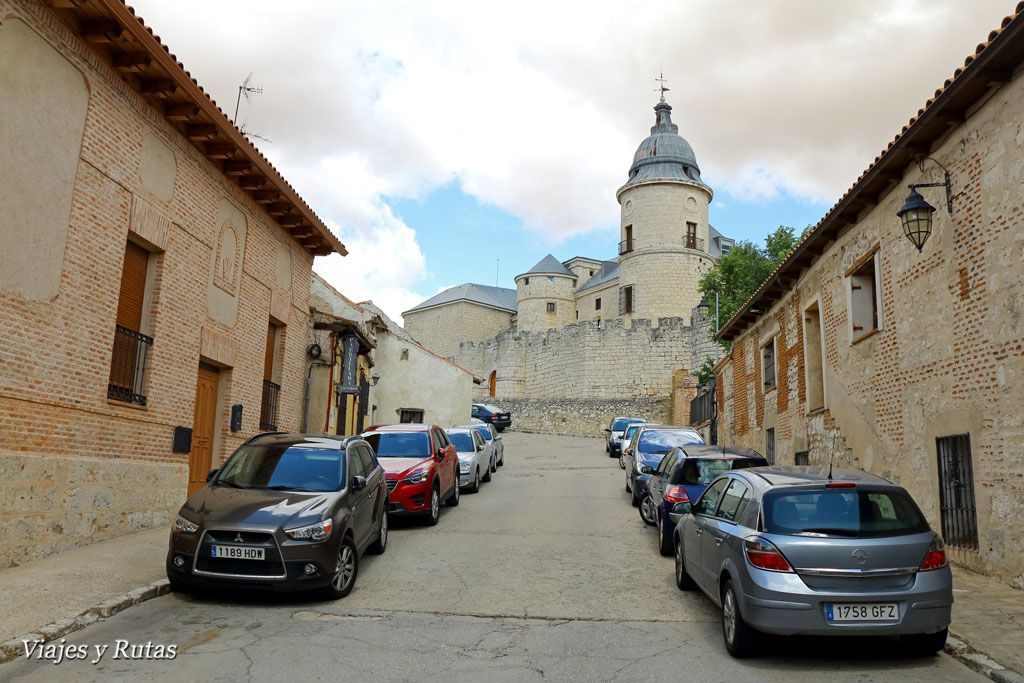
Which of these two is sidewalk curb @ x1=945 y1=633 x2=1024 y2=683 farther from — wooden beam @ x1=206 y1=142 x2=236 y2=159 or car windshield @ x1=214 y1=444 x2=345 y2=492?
wooden beam @ x1=206 y1=142 x2=236 y2=159

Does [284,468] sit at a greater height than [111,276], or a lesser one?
lesser

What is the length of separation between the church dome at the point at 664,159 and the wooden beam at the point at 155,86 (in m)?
47.4

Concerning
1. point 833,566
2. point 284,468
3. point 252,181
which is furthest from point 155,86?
point 833,566

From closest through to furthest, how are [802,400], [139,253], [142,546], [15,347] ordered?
1. [15,347]
2. [142,546]
3. [139,253]
4. [802,400]

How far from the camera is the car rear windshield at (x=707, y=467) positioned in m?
10.3

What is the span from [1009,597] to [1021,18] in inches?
211

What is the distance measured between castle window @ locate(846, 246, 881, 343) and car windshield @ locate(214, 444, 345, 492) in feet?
28.2

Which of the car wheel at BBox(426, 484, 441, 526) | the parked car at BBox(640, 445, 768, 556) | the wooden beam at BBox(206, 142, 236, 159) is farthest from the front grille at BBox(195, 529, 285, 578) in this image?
the wooden beam at BBox(206, 142, 236, 159)

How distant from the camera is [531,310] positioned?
224 ft

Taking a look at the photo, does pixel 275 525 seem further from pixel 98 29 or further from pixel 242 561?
pixel 98 29

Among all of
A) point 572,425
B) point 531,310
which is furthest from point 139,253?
point 531,310

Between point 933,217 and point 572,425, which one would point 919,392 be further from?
point 572,425

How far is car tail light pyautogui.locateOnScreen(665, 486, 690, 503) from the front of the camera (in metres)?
9.71

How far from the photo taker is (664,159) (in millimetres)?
55219
